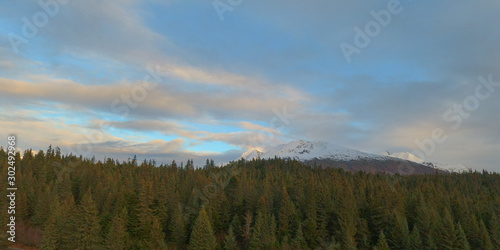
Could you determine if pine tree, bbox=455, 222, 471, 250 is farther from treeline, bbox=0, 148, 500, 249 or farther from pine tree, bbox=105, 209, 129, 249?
pine tree, bbox=105, 209, 129, 249

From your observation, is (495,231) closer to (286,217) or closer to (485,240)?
(485,240)

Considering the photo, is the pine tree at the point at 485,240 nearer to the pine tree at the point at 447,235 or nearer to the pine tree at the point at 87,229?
the pine tree at the point at 447,235

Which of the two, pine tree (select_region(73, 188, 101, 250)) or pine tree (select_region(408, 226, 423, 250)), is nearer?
pine tree (select_region(73, 188, 101, 250))

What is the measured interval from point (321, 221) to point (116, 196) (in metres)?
64.8

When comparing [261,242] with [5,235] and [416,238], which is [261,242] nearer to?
[416,238]

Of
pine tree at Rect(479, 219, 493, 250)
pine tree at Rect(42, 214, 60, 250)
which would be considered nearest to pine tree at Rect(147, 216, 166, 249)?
pine tree at Rect(42, 214, 60, 250)

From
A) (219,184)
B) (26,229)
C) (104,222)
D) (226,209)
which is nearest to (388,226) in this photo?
(226,209)

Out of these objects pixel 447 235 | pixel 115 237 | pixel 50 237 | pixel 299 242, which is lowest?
pixel 299 242

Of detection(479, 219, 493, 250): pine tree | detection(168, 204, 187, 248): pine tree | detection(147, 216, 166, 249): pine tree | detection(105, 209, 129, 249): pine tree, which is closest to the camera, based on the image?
detection(105, 209, 129, 249): pine tree

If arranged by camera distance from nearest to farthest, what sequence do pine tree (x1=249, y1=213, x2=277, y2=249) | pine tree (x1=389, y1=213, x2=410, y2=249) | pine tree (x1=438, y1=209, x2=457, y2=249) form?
pine tree (x1=438, y1=209, x2=457, y2=249)
pine tree (x1=389, y1=213, x2=410, y2=249)
pine tree (x1=249, y1=213, x2=277, y2=249)

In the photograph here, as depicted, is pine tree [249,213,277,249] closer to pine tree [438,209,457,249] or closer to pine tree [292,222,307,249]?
pine tree [292,222,307,249]

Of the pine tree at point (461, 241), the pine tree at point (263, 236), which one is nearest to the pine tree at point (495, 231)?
the pine tree at point (461, 241)

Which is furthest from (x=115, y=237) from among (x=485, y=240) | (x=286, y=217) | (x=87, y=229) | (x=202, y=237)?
(x=485, y=240)

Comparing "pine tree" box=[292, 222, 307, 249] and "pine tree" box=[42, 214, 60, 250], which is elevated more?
"pine tree" box=[42, 214, 60, 250]
